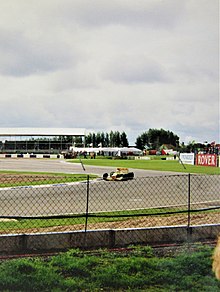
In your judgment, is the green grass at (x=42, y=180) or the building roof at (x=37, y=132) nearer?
the building roof at (x=37, y=132)

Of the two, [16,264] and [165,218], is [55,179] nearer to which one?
[165,218]

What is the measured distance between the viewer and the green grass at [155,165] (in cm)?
371

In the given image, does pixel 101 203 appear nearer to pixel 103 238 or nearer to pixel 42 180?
pixel 42 180

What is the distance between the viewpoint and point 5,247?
350 cm

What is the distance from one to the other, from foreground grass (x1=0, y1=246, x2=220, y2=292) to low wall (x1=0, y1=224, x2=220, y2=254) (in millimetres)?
194

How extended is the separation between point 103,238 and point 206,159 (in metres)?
1.03

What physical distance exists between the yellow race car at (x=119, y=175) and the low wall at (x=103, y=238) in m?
0.56

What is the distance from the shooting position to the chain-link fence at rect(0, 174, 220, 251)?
14.2ft

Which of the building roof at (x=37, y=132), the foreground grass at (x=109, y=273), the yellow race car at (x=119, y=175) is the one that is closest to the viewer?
the foreground grass at (x=109, y=273)

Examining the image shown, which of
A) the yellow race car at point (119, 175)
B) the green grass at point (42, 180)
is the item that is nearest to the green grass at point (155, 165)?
the yellow race car at point (119, 175)

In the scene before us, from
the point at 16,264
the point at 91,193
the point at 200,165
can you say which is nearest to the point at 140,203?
the point at 91,193

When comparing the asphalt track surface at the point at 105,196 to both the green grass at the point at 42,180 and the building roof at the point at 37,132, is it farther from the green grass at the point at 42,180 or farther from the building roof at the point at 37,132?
the building roof at the point at 37,132

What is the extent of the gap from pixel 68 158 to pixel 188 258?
3.46 feet

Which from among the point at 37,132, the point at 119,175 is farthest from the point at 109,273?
the point at 119,175
